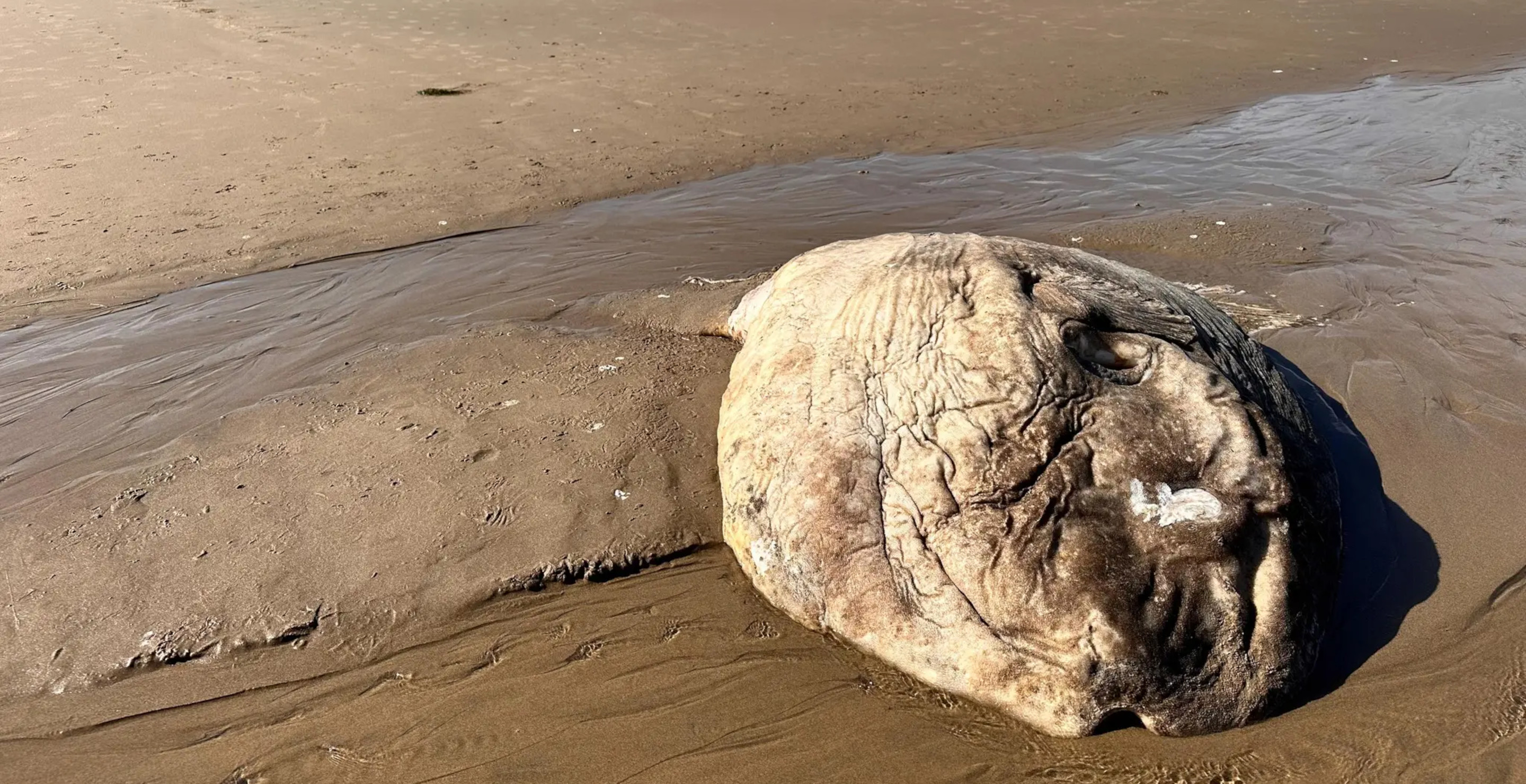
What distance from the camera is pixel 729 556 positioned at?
3539 millimetres

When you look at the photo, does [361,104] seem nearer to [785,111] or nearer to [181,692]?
[785,111]

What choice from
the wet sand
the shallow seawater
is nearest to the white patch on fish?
the shallow seawater

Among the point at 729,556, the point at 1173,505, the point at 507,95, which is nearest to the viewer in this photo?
the point at 1173,505

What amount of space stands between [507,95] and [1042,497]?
922cm

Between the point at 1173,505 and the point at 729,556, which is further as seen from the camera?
the point at 729,556

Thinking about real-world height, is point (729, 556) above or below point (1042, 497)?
below

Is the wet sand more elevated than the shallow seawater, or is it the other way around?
the wet sand

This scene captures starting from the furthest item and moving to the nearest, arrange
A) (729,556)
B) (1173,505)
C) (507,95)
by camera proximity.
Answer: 1. (507,95)
2. (729,556)
3. (1173,505)

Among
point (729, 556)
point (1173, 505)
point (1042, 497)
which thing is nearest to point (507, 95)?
point (729, 556)

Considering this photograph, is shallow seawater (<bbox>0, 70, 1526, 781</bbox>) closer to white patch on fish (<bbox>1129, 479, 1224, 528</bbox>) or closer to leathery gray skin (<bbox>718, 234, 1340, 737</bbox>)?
leathery gray skin (<bbox>718, 234, 1340, 737</bbox>)

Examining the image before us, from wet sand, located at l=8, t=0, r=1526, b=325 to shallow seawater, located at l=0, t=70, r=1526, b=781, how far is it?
2.74ft

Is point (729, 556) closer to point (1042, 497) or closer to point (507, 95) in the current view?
point (1042, 497)

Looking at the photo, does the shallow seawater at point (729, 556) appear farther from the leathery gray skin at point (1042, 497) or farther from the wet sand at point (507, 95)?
the wet sand at point (507, 95)

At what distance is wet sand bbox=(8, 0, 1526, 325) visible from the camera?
23.0ft
